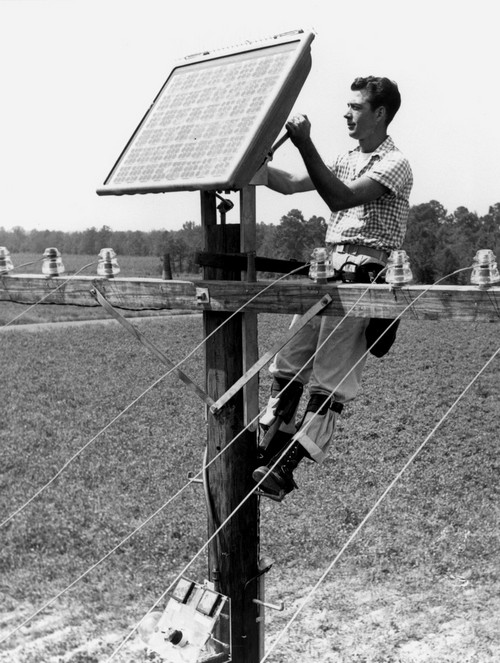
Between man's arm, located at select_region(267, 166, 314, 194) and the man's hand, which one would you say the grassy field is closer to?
man's arm, located at select_region(267, 166, 314, 194)

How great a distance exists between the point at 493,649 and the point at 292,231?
716 inches

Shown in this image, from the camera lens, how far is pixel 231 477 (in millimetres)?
4574

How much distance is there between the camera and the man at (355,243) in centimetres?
414

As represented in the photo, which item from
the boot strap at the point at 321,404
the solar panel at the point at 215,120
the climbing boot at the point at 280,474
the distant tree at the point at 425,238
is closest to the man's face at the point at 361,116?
the solar panel at the point at 215,120

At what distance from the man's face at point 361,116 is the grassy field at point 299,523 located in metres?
4.57

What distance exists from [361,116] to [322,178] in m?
0.57

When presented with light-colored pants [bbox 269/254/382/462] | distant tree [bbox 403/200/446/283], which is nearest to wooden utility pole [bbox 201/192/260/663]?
light-colored pants [bbox 269/254/382/462]

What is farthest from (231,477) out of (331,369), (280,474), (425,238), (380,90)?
(425,238)

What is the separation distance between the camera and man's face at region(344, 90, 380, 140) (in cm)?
420

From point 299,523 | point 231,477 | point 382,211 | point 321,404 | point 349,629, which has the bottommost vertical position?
point 349,629

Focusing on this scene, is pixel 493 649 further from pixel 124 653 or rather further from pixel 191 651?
pixel 191 651

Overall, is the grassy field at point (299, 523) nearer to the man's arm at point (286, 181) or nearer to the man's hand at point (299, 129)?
the man's arm at point (286, 181)

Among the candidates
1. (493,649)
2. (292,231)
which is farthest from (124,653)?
(292,231)

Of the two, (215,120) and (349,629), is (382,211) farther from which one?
(349,629)
